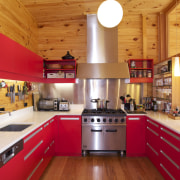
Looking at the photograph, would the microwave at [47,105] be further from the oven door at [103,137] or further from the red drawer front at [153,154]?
the red drawer front at [153,154]

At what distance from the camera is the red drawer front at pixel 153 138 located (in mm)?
2062

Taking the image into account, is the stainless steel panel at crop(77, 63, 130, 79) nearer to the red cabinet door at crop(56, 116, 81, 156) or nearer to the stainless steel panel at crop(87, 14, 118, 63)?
the stainless steel panel at crop(87, 14, 118, 63)

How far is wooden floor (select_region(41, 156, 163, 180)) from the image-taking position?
201 centimetres

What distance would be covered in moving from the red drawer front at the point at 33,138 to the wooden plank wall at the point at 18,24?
1.62 metres

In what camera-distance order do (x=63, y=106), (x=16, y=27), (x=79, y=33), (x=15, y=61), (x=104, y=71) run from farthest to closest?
(x=79, y=33) → (x=63, y=106) → (x=104, y=71) → (x=16, y=27) → (x=15, y=61)

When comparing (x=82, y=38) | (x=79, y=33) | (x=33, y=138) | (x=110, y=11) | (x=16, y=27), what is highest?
(x=79, y=33)

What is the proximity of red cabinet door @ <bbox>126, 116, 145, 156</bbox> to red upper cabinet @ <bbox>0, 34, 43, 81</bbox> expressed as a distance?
81.2 inches

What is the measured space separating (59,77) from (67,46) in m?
0.89

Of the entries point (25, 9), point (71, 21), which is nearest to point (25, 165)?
point (25, 9)

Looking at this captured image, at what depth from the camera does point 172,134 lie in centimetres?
166

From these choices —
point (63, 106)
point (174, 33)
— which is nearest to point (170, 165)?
point (63, 106)

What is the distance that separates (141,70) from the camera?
2.99 metres

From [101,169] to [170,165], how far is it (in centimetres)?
107

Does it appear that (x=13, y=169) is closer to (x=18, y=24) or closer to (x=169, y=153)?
(x=169, y=153)
